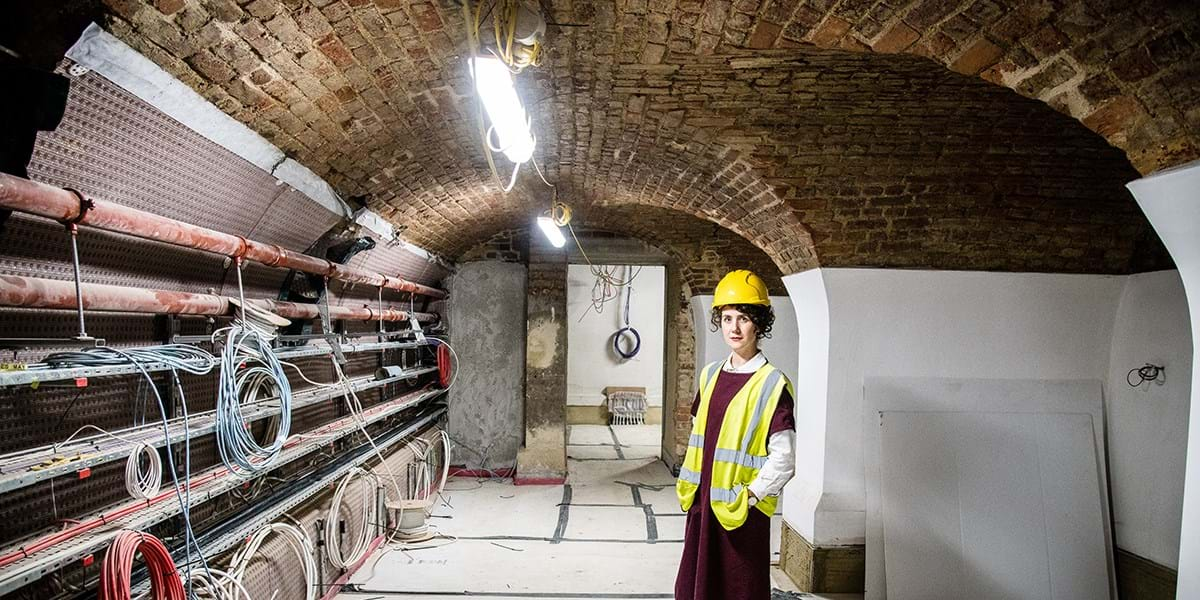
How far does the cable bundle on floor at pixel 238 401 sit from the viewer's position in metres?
2.59

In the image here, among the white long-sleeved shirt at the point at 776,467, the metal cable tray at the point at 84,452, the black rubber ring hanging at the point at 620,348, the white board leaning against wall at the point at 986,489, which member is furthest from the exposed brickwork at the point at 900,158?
the black rubber ring hanging at the point at 620,348

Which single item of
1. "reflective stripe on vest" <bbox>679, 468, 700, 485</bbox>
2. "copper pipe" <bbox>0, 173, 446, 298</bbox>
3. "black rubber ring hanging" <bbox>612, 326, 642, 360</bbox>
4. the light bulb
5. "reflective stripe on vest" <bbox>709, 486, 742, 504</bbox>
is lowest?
"reflective stripe on vest" <bbox>709, 486, 742, 504</bbox>

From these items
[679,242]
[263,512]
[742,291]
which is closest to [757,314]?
[742,291]

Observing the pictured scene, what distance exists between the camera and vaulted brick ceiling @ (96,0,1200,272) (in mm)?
1985

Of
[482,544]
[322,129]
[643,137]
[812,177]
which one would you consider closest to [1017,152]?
[812,177]

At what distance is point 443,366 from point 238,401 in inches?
169

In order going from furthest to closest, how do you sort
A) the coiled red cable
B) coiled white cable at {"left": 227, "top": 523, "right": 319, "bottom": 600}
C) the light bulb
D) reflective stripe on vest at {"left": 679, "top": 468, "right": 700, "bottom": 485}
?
the light bulb
coiled white cable at {"left": 227, "top": 523, "right": 319, "bottom": 600}
reflective stripe on vest at {"left": 679, "top": 468, "right": 700, "bottom": 485}
the coiled red cable

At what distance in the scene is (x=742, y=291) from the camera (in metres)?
2.71

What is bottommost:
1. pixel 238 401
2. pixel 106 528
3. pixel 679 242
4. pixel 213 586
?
pixel 213 586

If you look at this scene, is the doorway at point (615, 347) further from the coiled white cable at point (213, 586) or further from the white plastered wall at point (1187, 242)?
the white plastered wall at point (1187, 242)

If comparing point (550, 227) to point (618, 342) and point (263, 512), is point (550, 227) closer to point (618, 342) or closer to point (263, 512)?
point (263, 512)

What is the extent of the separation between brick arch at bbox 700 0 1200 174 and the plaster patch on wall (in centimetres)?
564

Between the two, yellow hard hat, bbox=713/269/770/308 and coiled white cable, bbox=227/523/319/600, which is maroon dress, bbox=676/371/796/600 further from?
coiled white cable, bbox=227/523/319/600

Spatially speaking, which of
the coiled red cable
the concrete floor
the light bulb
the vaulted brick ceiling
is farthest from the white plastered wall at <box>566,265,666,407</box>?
the coiled red cable
